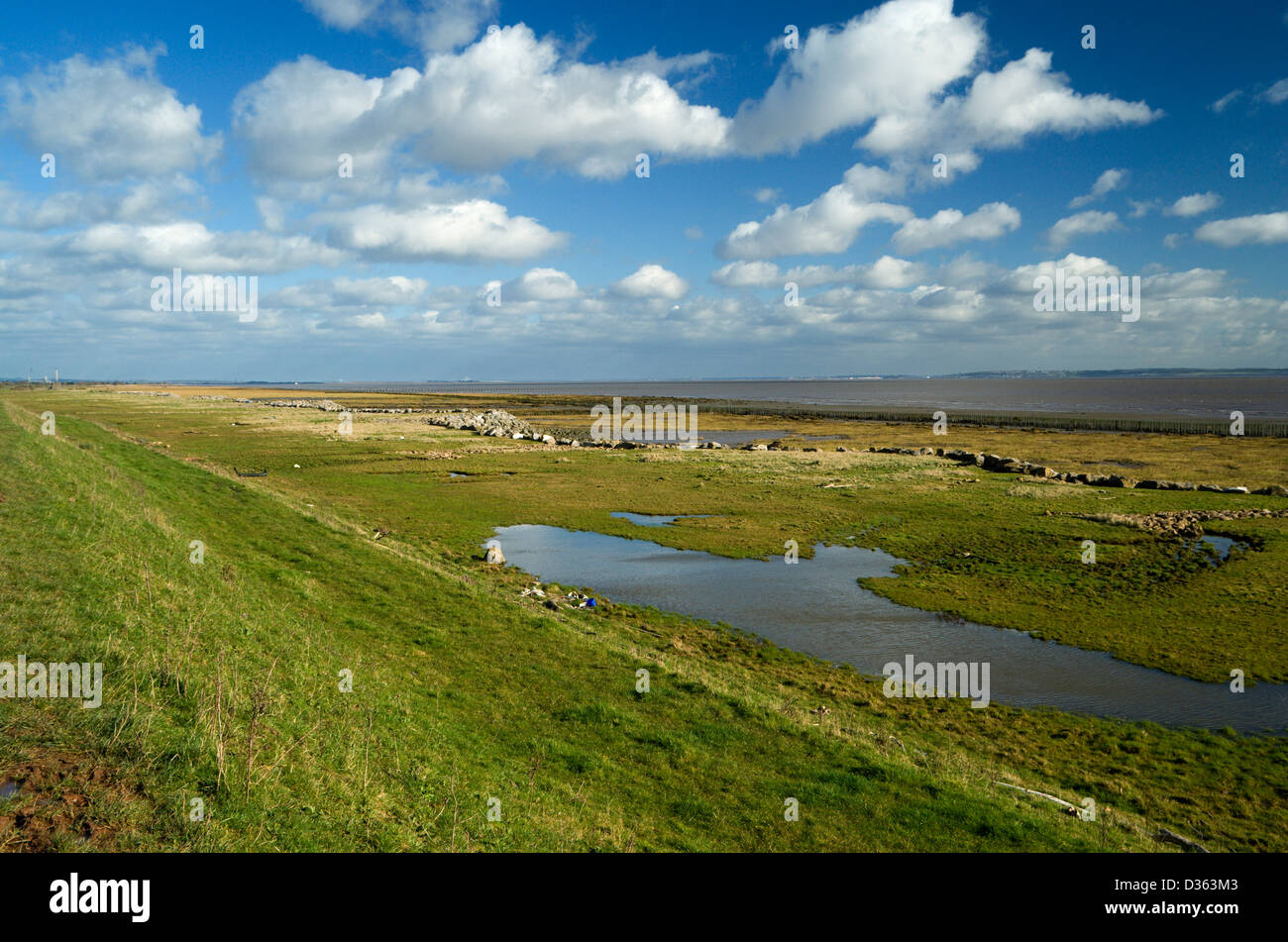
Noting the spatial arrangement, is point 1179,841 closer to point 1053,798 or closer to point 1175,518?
point 1053,798

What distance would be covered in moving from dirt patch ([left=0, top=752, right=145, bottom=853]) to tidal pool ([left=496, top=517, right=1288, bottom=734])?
1791 centimetres

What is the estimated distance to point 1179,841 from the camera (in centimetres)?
1156

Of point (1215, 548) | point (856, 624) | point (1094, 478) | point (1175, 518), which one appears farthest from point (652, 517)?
point (1094, 478)

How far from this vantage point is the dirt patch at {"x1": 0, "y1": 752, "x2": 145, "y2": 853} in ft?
21.0

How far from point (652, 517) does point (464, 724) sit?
29.6 meters

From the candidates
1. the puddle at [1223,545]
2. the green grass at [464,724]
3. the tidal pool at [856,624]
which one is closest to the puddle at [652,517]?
the tidal pool at [856,624]

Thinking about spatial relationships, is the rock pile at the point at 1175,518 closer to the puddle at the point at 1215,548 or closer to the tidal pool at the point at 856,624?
the puddle at the point at 1215,548

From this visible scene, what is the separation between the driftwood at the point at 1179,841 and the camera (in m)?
11.3

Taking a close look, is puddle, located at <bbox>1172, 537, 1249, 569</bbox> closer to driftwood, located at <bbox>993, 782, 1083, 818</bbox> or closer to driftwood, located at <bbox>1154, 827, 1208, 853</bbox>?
driftwood, located at <bbox>1154, 827, 1208, 853</bbox>

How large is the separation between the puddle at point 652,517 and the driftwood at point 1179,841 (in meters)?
29.7
